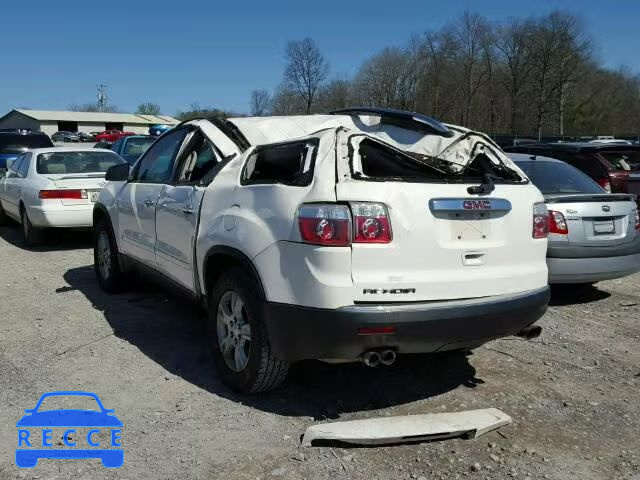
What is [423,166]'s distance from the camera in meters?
3.91

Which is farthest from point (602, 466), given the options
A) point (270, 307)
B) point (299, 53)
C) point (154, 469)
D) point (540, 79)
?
point (299, 53)

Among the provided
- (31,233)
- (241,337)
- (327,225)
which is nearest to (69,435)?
(241,337)

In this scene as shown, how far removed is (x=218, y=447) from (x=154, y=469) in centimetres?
37

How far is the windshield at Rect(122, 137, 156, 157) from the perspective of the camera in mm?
16016

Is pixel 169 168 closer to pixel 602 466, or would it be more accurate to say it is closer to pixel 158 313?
pixel 158 313

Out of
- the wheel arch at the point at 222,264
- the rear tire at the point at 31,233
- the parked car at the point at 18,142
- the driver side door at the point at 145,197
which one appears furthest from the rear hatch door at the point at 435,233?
the parked car at the point at 18,142

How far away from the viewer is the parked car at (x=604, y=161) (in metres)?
9.34

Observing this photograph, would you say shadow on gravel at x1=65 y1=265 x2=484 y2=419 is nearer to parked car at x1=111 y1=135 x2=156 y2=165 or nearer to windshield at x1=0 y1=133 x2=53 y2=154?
parked car at x1=111 y1=135 x2=156 y2=165

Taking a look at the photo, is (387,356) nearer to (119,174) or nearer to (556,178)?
(119,174)

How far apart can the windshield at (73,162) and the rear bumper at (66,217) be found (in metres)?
0.84

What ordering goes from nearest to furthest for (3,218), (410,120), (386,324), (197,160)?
(386,324) → (410,120) → (197,160) → (3,218)

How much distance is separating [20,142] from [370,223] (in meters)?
16.8

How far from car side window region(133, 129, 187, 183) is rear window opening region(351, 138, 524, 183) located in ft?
6.13

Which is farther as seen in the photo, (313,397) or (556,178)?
(556,178)
